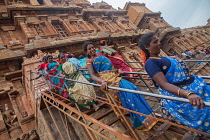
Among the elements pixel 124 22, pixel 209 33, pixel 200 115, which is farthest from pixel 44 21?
pixel 209 33

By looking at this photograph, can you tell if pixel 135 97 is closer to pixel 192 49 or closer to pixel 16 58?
pixel 16 58

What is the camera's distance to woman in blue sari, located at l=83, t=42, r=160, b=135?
219cm

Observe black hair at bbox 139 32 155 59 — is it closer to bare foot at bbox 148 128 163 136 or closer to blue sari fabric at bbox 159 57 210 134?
blue sari fabric at bbox 159 57 210 134

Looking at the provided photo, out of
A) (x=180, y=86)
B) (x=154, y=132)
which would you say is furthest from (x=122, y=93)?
(x=180, y=86)

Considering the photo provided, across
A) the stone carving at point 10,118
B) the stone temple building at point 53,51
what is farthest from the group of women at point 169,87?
the stone carving at point 10,118

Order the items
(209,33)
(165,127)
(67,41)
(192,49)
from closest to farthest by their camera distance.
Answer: (165,127), (67,41), (192,49), (209,33)

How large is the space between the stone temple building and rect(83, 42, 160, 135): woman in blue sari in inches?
11.9

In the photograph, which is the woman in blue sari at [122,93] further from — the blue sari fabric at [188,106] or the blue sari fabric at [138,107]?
the blue sari fabric at [188,106]

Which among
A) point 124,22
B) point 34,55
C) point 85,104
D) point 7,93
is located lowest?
point 85,104

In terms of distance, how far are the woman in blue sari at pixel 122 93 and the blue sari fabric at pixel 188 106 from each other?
59cm

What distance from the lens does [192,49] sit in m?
20.6

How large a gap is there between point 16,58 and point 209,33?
3422 cm

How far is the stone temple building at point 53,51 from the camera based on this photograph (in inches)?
116

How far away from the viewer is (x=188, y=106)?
1.55 metres
